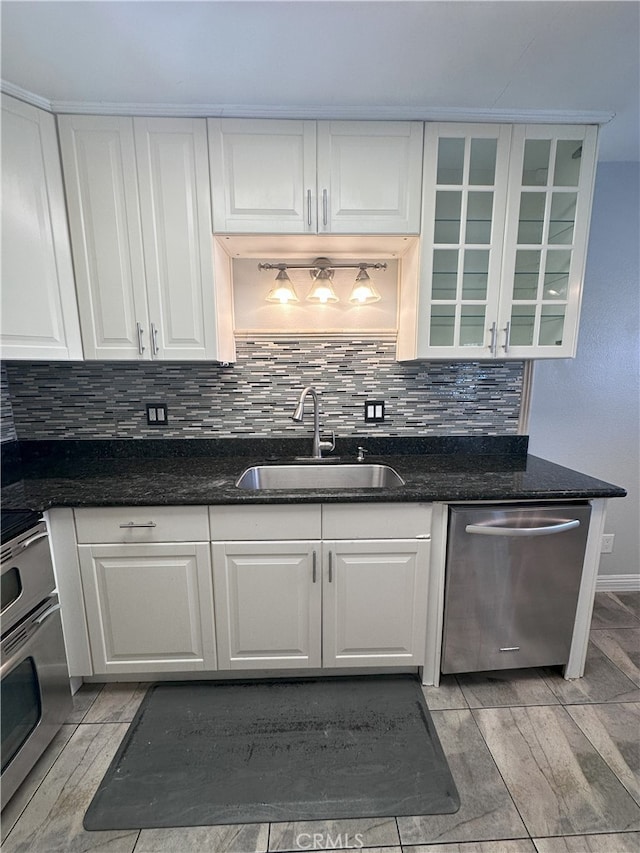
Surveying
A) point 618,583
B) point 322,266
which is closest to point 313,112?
point 322,266

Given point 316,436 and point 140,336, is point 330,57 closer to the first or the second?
point 140,336

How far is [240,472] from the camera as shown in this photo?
5.56ft

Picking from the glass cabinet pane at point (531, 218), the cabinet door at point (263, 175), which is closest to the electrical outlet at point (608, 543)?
the glass cabinet pane at point (531, 218)

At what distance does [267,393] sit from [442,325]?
3.16ft

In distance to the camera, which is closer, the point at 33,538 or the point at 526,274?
the point at 33,538

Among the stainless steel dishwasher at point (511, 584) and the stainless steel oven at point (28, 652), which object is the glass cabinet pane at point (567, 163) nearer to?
the stainless steel dishwasher at point (511, 584)

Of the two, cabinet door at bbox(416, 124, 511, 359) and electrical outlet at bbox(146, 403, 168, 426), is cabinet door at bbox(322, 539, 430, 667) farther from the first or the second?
electrical outlet at bbox(146, 403, 168, 426)

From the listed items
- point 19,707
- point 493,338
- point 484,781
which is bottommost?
point 484,781

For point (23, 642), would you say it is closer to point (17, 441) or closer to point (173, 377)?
point (17, 441)

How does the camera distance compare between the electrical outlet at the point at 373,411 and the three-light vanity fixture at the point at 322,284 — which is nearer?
the three-light vanity fixture at the point at 322,284

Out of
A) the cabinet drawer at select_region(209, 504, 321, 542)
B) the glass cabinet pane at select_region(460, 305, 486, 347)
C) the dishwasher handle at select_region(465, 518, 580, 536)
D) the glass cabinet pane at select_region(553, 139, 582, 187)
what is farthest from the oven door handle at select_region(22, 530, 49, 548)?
the glass cabinet pane at select_region(553, 139, 582, 187)

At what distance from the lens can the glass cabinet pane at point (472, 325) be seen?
1.62 m

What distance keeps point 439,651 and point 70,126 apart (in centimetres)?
271

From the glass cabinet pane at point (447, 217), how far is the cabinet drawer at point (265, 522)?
132 centimetres
